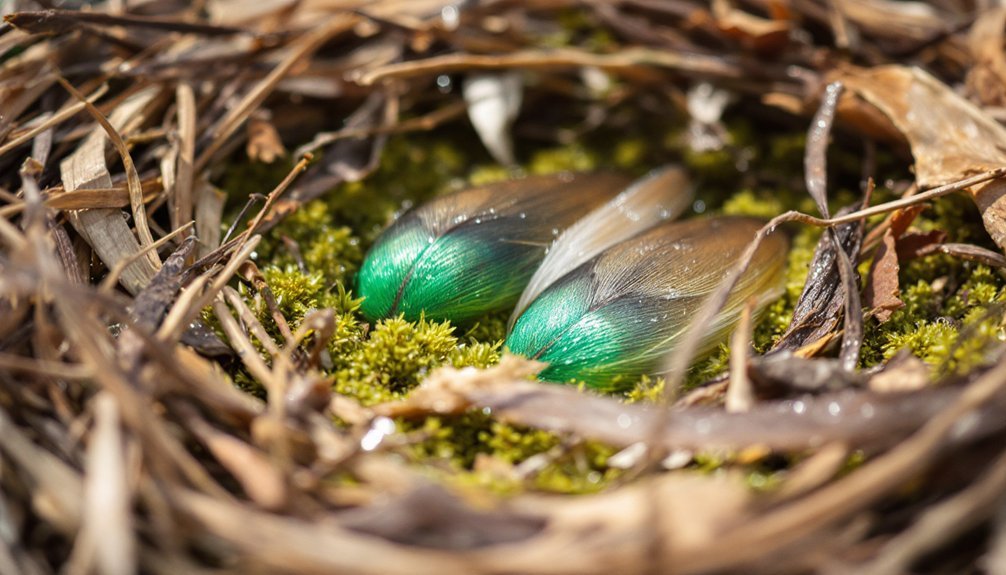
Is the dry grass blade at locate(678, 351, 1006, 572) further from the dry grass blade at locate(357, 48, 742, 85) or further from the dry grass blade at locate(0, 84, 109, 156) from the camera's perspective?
the dry grass blade at locate(0, 84, 109, 156)

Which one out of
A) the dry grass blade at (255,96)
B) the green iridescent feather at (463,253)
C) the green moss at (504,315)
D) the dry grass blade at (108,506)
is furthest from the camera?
the dry grass blade at (255,96)

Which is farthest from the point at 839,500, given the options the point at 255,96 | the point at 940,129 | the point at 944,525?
the point at 255,96

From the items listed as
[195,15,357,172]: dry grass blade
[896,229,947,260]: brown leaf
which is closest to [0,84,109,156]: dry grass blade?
[195,15,357,172]: dry grass blade

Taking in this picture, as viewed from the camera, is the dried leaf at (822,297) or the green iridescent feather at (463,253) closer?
the dried leaf at (822,297)

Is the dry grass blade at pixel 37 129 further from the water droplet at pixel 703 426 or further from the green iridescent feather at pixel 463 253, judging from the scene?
the water droplet at pixel 703 426

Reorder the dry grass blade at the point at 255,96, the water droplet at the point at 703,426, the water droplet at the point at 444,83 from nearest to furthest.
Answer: the water droplet at the point at 703,426
the dry grass blade at the point at 255,96
the water droplet at the point at 444,83

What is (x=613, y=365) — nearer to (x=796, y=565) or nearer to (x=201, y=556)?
(x=796, y=565)

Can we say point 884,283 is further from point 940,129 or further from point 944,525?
point 944,525

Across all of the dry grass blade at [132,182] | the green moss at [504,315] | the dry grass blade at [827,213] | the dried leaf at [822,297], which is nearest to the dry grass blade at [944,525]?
the green moss at [504,315]

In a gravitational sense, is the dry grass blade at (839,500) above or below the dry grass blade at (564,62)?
below
